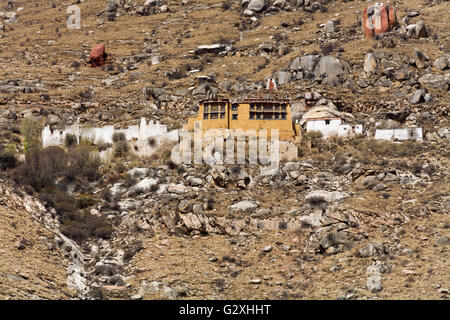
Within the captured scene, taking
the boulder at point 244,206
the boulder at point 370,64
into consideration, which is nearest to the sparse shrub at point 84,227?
the boulder at point 244,206

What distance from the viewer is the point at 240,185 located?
38.9 metres

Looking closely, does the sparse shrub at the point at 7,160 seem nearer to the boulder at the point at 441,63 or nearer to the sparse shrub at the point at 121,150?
the sparse shrub at the point at 121,150

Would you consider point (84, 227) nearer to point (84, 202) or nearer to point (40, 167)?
point (84, 202)

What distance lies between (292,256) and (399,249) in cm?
520

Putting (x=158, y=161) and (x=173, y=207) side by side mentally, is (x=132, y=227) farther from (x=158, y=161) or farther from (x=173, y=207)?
(x=158, y=161)

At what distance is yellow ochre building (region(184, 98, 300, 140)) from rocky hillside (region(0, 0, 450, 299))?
7.93 feet

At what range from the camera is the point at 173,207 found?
118ft

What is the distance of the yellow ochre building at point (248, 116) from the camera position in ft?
147

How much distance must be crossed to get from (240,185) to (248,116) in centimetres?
776

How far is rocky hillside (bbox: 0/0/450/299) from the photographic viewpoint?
2969 cm

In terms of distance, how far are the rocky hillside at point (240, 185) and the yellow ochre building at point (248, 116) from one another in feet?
7.93

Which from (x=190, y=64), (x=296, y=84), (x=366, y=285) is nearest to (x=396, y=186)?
(x=366, y=285)

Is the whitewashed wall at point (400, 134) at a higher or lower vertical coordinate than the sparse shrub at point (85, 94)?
lower

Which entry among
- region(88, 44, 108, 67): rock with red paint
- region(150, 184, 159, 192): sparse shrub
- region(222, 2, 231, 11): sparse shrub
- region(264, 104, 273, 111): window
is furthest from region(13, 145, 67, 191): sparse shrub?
region(222, 2, 231, 11): sparse shrub
